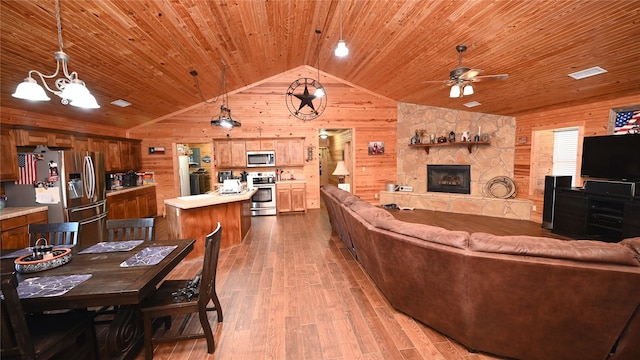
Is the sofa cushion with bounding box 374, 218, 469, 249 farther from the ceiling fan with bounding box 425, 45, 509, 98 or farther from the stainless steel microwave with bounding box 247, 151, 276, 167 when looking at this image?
the stainless steel microwave with bounding box 247, 151, 276, 167

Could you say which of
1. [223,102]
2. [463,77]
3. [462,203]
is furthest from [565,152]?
[223,102]

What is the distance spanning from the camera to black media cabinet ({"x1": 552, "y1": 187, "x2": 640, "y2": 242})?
3850 millimetres

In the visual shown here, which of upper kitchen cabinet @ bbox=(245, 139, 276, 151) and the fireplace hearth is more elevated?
upper kitchen cabinet @ bbox=(245, 139, 276, 151)

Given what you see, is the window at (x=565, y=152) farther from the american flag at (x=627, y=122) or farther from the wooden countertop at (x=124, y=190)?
the wooden countertop at (x=124, y=190)

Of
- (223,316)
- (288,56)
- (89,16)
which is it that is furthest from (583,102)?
(89,16)

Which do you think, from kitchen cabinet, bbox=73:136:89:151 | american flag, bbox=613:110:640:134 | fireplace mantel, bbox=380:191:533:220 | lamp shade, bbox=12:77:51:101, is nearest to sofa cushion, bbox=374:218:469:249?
lamp shade, bbox=12:77:51:101

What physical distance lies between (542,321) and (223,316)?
2.62m

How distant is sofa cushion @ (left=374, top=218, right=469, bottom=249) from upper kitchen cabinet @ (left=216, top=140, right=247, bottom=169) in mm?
5660

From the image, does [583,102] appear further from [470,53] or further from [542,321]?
[542,321]

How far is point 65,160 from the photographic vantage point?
3.86 meters

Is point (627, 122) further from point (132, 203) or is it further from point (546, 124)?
point (132, 203)

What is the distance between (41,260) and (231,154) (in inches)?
215

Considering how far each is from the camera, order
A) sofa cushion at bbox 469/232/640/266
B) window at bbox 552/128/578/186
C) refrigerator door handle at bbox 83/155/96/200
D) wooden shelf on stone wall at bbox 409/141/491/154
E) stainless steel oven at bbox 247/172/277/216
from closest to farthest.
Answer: sofa cushion at bbox 469/232/640/266, refrigerator door handle at bbox 83/155/96/200, window at bbox 552/128/578/186, wooden shelf on stone wall at bbox 409/141/491/154, stainless steel oven at bbox 247/172/277/216

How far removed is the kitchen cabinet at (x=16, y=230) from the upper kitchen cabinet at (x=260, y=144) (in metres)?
4.37
